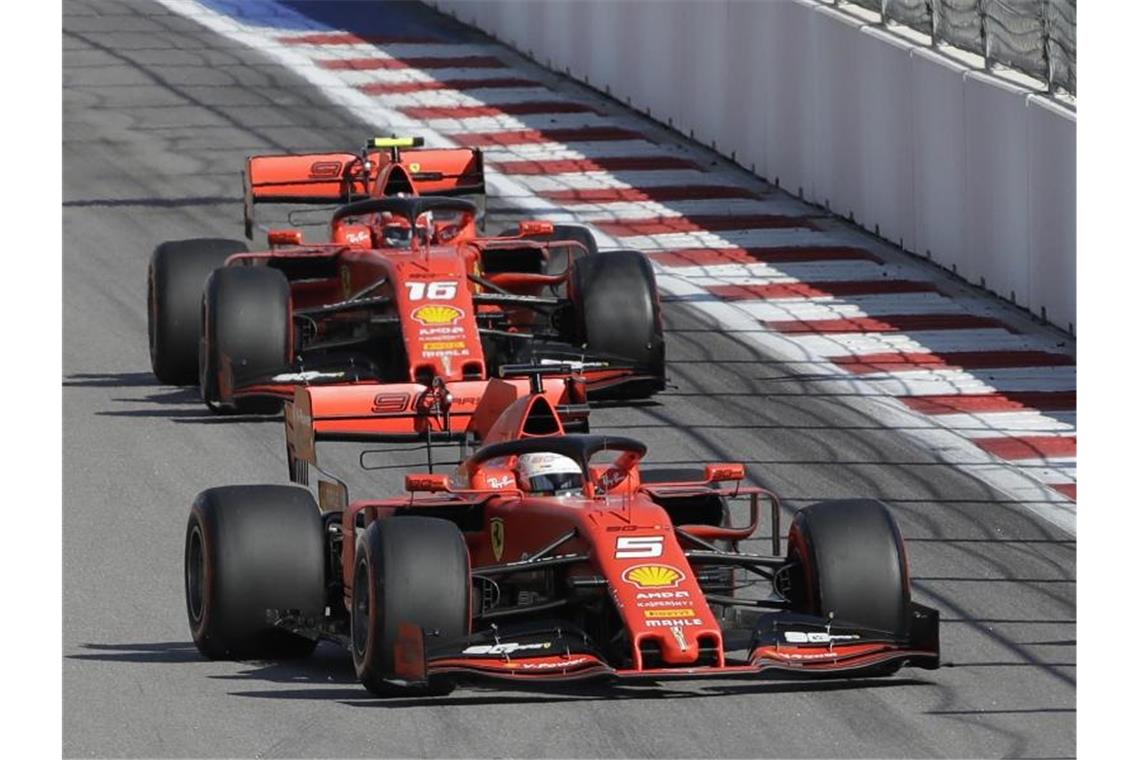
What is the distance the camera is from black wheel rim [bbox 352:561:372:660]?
11.1 m

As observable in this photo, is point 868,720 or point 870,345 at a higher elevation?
point 870,345

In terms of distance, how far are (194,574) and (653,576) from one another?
2332 mm

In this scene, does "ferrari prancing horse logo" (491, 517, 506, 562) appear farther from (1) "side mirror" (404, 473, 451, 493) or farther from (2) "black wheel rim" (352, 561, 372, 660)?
(2) "black wheel rim" (352, 561, 372, 660)

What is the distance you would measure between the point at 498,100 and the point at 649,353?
36.8 ft

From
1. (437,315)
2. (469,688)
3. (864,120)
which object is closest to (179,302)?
(437,315)

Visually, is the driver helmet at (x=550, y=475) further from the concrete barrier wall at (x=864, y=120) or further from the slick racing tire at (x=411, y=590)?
the concrete barrier wall at (x=864, y=120)

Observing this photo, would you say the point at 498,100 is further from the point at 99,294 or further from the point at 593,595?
the point at 593,595

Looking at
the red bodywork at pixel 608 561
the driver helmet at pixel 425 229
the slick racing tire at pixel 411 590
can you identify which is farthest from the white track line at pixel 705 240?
the slick racing tire at pixel 411 590

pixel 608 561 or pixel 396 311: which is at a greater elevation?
pixel 396 311

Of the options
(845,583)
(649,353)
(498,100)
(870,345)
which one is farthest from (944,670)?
(498,100)

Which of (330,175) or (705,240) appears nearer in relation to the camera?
(330,175)

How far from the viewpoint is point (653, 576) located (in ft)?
36.0

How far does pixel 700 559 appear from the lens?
37.3ft

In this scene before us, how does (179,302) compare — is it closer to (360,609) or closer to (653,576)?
(360,609)
